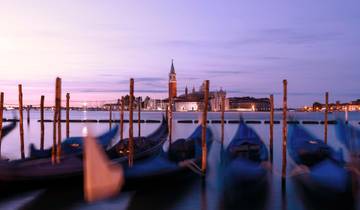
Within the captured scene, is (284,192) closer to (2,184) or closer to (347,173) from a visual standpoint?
(347,173)

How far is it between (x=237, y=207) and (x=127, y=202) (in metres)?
2.21

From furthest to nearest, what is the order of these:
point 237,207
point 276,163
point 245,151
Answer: point 276,163 < point 245,151 < point 237,207

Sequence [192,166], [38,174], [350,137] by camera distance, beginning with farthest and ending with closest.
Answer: [350,137] → [192,166] → [38,174]

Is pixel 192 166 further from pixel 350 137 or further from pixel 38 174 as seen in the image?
pixel 350 137

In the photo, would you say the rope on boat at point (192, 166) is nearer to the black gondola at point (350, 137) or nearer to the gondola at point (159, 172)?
the gondola at point (159, 172)

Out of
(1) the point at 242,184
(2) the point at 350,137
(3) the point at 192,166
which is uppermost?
(2) the point at 350,137

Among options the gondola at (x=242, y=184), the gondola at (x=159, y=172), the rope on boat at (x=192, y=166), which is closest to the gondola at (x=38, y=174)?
the gondola at (x=159, y=172)

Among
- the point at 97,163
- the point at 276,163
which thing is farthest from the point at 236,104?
the point at 97,163

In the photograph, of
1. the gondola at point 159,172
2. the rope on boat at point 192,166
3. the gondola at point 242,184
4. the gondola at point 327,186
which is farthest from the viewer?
the rope on boat at point 192,166

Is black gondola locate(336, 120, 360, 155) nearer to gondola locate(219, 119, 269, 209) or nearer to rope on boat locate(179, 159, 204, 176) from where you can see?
gondola locate(219, 119, 269, 209)

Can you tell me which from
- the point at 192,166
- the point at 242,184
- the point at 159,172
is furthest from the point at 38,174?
the point at 242,184

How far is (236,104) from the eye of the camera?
130 meters

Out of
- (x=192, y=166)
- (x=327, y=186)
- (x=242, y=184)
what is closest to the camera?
(x=327, y=186)

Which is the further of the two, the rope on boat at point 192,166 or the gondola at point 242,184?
the rope on boat at point 192,166
